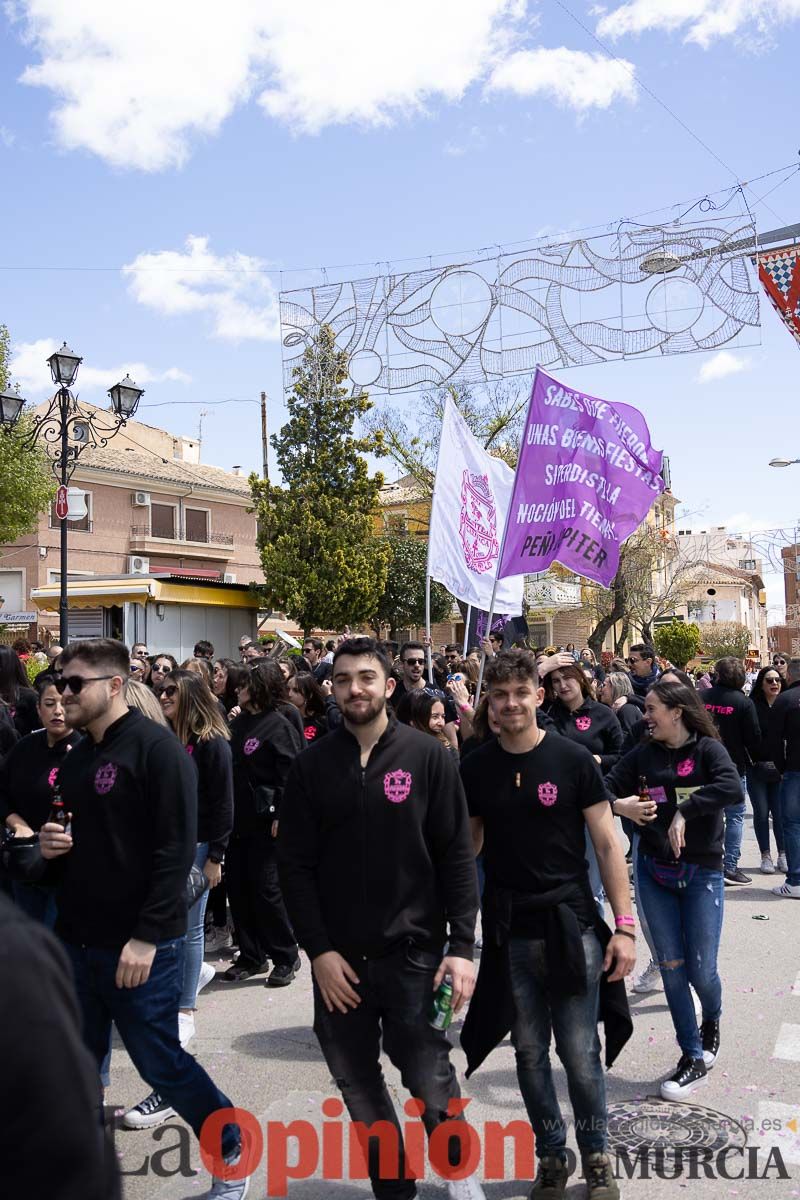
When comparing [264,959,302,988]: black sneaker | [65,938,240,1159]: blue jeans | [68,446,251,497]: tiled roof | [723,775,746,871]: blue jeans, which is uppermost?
[68,446,251,497]: tiled roof

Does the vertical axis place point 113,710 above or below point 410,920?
above

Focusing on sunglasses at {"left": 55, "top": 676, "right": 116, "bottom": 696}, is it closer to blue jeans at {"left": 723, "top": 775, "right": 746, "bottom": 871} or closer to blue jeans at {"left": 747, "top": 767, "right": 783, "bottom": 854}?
blue jeans at {"left": 723, "top": 775, "right": 746, "bottom": 871}

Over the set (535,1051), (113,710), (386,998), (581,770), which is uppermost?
(113,710)

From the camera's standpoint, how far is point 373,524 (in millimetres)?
34031

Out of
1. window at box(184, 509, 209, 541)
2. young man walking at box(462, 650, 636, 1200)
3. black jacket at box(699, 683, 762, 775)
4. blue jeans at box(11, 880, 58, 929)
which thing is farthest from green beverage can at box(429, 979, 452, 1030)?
window at box(184, 509, 209, 541)

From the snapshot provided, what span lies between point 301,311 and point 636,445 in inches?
291

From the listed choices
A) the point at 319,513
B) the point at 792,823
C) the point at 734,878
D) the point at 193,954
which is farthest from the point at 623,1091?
the point at 319,513

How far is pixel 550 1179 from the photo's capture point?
357 centimetres

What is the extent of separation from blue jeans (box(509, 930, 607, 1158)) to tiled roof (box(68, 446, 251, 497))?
120 feet

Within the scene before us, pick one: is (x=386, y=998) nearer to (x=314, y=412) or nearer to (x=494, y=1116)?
(x=494, y=1116)

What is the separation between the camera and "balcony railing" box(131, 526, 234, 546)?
41.1m

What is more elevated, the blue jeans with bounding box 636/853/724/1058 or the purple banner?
the purple banner

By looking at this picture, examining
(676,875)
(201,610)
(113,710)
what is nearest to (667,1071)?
(676,875)

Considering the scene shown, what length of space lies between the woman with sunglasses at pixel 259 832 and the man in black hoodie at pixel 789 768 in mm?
4376
